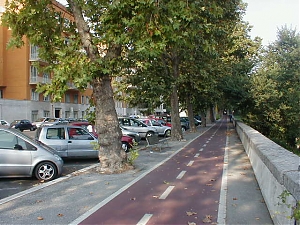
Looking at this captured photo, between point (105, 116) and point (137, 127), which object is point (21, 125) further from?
point (105, 116)

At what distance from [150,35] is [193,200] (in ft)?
15.3

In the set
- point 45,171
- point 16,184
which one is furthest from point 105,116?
point 16,184

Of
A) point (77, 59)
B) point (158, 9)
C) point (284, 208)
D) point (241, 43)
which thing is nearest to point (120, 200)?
point (284, 208)

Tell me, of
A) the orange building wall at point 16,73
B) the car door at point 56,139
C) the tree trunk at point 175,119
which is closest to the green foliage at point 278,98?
the tree trunk at point 175,119

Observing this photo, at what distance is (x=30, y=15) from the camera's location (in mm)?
9812

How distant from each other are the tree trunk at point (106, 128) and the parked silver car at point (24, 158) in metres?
1.47

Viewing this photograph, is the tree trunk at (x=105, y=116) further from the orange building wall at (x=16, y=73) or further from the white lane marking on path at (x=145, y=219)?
the orange building wall at (x=16, y=73)

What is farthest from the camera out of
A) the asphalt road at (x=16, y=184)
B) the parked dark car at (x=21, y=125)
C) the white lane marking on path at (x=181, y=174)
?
the parked dark car at (x=21, y=125)

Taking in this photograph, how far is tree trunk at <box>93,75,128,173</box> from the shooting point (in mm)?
9703

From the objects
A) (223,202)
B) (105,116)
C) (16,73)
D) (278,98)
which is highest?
(16,73)

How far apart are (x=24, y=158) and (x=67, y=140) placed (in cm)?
319

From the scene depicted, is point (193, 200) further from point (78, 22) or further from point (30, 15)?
point (30, 15)

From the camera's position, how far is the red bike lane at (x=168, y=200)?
545 cm

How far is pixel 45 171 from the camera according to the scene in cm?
885
